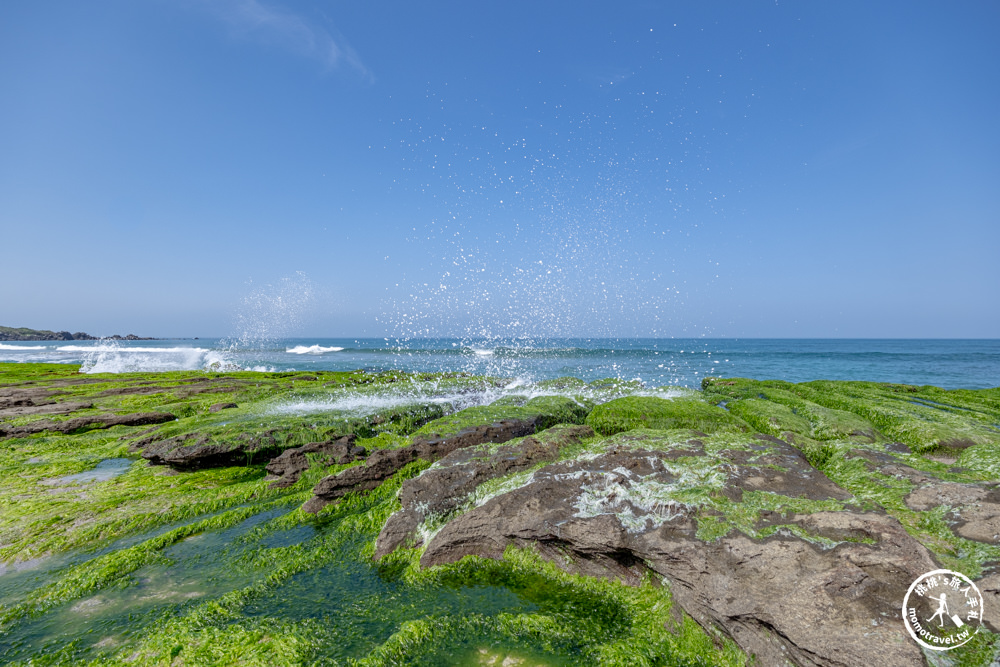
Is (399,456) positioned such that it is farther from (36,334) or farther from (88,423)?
(36,334)

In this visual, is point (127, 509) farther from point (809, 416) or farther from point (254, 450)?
point (809, 416)

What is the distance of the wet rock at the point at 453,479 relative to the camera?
7.84 m

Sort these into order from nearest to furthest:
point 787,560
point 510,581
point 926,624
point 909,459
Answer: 1. point 926,624
2. point 787,560
3. point 510,581
4. point 909,459

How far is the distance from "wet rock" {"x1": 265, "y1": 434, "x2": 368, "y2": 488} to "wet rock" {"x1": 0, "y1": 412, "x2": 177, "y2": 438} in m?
10.6

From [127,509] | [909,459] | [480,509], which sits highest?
[909,459]

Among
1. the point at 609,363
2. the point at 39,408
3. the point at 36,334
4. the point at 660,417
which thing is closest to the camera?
the point at 660,417

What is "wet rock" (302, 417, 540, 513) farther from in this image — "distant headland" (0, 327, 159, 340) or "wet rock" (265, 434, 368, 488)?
"distant headland" (0, 327, 159, 340)

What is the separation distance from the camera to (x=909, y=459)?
8211 mm

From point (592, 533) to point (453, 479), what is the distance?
3.40m

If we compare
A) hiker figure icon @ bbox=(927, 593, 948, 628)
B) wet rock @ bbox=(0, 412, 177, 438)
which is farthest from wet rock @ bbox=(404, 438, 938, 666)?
wet rock @ bbox=(0, 412, 177, 438)

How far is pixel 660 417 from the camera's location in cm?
1667

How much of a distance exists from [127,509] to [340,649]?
8.11 metres

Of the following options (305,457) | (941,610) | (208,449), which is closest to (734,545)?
(941,610)

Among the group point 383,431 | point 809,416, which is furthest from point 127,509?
point 809,416
